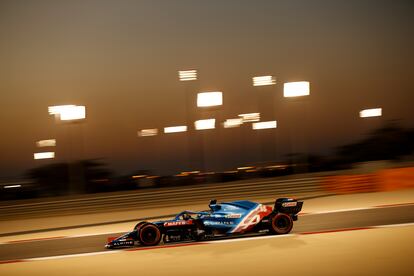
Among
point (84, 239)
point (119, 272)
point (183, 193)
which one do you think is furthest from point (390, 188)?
point (119, 272)

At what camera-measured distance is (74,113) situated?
2042 centimetres

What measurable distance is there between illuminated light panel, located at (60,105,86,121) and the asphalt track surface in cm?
918

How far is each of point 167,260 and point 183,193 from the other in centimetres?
1081

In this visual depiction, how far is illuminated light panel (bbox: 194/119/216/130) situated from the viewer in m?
25.6

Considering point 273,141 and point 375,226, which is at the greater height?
point 273,141

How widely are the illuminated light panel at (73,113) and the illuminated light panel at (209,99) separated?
21.3 feet

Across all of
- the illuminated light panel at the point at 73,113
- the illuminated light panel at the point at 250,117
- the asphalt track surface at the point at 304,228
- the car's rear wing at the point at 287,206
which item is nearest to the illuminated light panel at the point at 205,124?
the illuminated light panel at the point at 250,117

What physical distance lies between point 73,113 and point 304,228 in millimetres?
13170

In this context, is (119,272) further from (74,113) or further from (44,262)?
(74,113)

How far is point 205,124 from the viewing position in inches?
1073

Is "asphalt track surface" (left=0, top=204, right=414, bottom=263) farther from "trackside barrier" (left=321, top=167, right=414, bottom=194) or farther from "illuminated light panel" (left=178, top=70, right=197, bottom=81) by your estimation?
"illuminated light panel" (left=178, top=70, right=197, bottom=81)

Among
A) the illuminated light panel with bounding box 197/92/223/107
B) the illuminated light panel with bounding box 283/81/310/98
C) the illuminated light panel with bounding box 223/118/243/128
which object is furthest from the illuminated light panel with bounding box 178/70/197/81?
the illuminated light panel with bounding box 223/118/243/128

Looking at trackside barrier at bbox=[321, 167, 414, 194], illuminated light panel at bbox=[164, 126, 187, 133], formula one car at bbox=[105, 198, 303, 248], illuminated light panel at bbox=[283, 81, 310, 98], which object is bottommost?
formula one car at bbox=[105, 198, 303, 248]

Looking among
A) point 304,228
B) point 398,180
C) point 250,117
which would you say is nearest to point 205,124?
point 250,117
